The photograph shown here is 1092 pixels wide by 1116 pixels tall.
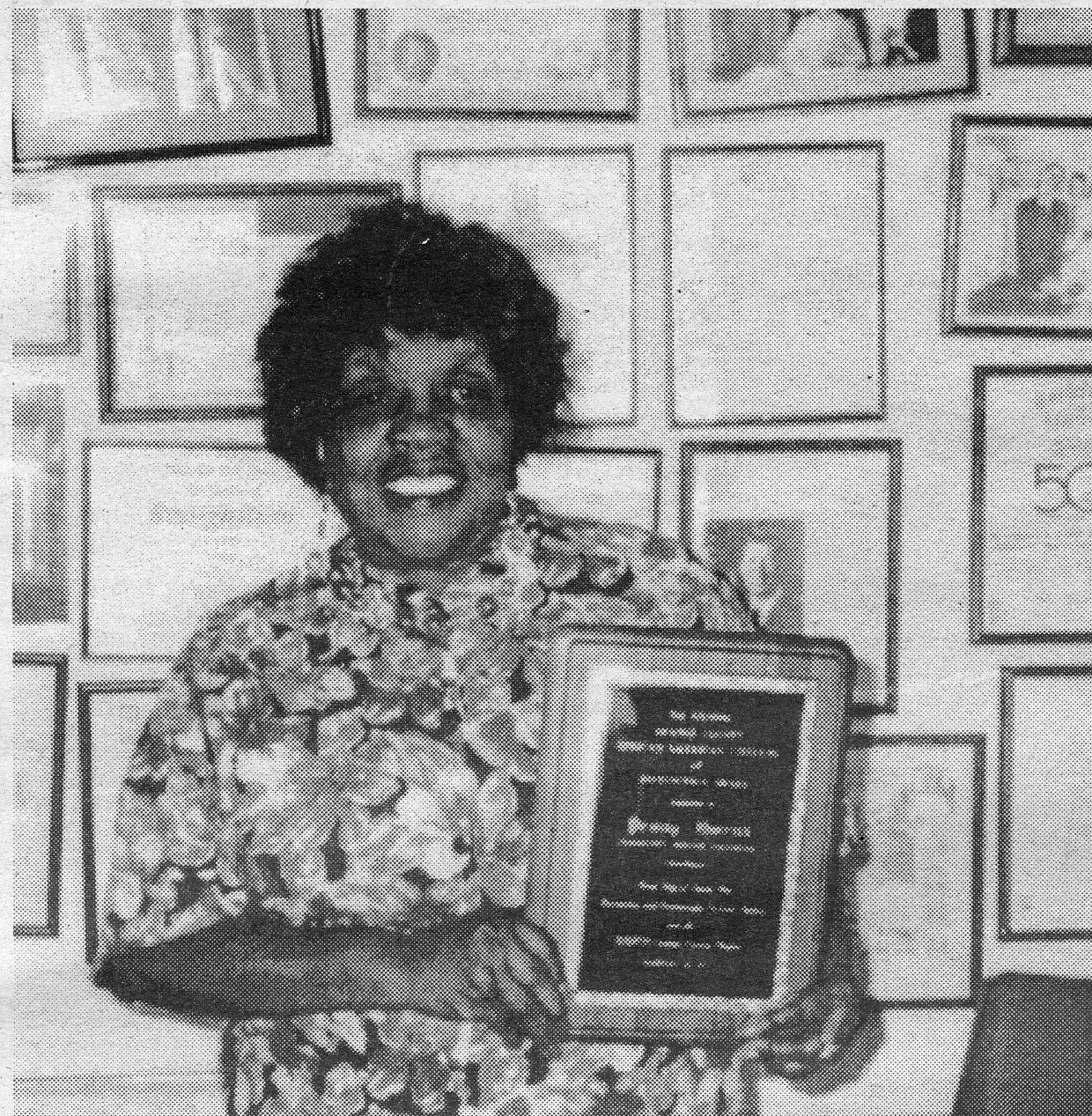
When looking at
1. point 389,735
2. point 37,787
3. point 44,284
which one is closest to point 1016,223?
point 389,735

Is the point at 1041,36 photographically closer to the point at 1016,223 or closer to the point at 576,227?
the point at 1016,223

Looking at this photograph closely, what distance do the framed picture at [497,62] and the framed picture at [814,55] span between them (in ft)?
0.13

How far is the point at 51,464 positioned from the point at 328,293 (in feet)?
0.67

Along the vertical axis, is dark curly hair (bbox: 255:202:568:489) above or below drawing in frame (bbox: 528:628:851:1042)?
above

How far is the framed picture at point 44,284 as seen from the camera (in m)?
0.67

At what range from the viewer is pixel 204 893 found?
633 millimetres

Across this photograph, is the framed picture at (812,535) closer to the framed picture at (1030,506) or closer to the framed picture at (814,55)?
the framed picture at (1030,506)

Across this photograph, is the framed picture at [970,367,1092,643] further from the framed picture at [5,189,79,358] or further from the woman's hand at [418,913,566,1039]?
the framed picture at [5,189,79,358]

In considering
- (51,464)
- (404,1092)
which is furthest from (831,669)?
(51,464)

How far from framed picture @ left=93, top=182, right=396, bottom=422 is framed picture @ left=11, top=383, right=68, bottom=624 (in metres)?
0.04

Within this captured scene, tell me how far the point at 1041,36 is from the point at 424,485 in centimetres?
49

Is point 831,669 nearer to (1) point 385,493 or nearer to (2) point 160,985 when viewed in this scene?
(1) point 385,493

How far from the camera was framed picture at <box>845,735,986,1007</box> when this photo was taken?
0.68m

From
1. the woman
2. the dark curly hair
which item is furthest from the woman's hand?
the dark curly hair
